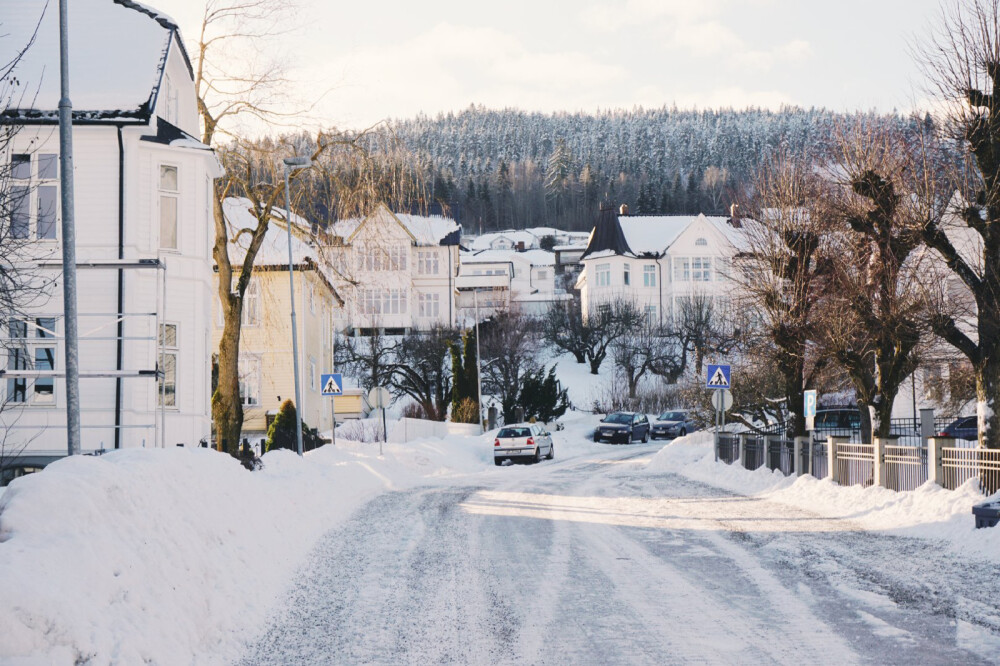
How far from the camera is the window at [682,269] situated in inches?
3578

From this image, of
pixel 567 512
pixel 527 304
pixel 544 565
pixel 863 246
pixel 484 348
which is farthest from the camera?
pixel 527 304

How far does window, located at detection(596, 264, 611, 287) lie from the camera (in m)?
92.1

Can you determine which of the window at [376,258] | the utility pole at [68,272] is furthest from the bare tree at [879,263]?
the utility pole at [68,272]

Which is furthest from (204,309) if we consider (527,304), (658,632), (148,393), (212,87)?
(527,304)

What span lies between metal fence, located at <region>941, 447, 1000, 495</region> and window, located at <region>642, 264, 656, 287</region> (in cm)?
7697

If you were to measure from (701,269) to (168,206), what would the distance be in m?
72.2

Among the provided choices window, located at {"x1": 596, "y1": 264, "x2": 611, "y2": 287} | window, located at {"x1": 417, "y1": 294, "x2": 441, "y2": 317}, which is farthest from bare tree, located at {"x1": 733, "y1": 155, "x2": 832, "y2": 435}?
window, located at {"x1": 596, "y1": 264, "x2": 611, "y2": 287}

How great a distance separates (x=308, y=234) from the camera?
26.7 meters

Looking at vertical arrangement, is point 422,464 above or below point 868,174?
below

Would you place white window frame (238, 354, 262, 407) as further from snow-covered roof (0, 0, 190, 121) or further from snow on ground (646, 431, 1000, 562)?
snow on ground (646, 431, 1000, 562)

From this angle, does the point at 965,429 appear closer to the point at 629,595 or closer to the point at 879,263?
the point at 879,263

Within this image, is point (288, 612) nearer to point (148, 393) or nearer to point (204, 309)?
point (148, 393)

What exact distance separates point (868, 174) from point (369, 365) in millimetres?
47165

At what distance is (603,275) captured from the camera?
304ft
